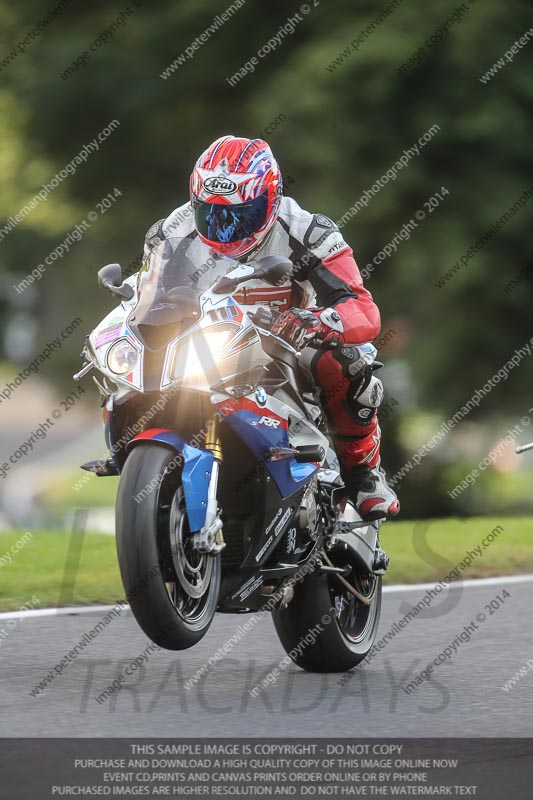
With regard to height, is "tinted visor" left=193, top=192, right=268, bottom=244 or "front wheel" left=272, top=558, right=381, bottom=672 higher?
"tinted visor" left=193, top=192, right=268, bottom=244

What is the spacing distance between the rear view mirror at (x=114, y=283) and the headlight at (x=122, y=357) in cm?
32

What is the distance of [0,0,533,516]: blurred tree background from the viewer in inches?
449

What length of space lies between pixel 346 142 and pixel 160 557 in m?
6.96

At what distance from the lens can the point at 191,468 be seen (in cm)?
513

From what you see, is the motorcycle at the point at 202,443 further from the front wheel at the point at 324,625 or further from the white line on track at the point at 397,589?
the white line on track at the point at 397,589

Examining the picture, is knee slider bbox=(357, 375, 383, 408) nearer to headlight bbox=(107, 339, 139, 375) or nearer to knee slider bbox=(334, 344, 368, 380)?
knee slider bbox=(334, 344, 368, 380)

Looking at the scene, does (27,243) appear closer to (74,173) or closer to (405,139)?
(74,173)

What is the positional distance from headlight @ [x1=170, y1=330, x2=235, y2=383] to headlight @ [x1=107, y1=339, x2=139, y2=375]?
0.15 metres

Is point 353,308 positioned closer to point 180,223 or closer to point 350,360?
point 350,360

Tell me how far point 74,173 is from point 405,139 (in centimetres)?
286

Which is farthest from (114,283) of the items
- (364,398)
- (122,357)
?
(364,398)

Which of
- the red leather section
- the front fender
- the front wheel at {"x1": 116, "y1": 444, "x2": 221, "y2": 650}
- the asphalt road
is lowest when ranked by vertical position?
the asphalt road

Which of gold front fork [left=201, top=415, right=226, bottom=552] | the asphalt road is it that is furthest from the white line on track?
gold front fork [left=201, top=415, right=226, bottom=552]

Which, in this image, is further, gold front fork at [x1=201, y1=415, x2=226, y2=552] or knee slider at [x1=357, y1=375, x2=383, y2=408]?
knee slider at [x1=357, y1=375, x2=383, y2=408]
